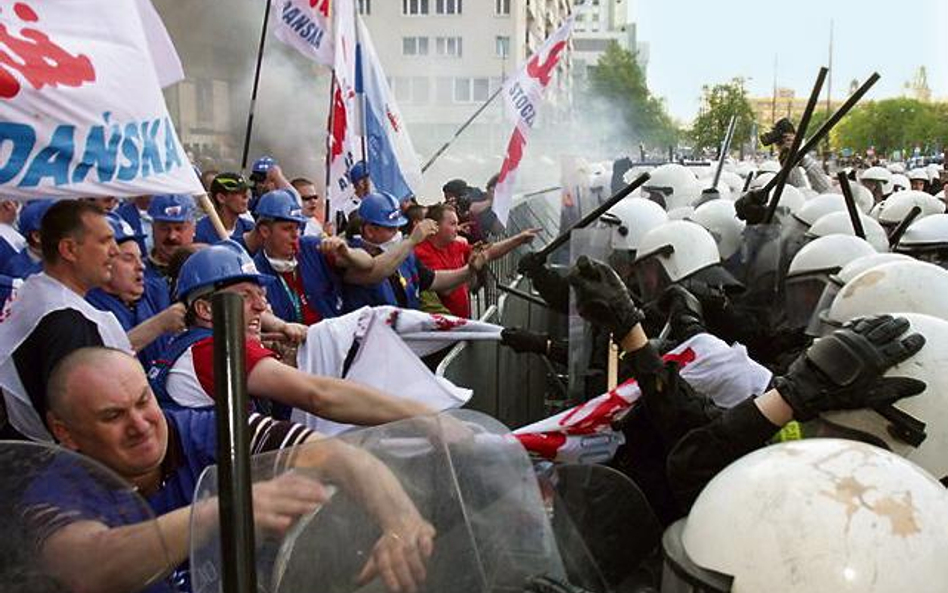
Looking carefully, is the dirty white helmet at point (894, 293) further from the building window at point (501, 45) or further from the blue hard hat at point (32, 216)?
the building window at point (501, 45)

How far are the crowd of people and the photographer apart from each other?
2954 millimetres

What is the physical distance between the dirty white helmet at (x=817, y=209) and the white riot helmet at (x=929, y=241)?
1377mm

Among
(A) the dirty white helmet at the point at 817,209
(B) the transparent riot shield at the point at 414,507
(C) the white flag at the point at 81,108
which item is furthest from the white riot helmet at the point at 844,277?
(A) the dirty white helmet at the point at 817,209

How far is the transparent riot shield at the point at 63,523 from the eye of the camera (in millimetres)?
1357

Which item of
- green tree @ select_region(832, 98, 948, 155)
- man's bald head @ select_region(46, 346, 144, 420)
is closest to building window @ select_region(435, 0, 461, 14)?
green tree @ select_region(832, 98, 948, 155)

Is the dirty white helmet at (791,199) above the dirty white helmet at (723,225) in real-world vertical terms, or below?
above

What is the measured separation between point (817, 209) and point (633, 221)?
1.79m

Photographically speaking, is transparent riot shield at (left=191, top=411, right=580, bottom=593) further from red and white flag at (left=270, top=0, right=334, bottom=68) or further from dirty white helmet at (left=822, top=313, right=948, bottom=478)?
red and white flag at (left=270, top=0, right=334, bottom=68)

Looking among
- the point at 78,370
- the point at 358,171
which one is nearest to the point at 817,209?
the point at 358,171

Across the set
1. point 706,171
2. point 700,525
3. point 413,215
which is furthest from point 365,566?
point 706,171

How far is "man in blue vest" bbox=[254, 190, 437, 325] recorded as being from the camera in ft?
17.1

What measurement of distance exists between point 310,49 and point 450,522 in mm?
6075

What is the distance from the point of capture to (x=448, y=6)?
2253 inches

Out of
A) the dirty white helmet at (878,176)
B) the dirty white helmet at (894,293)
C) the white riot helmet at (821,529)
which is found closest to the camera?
the white riot helmet at (821,529)
